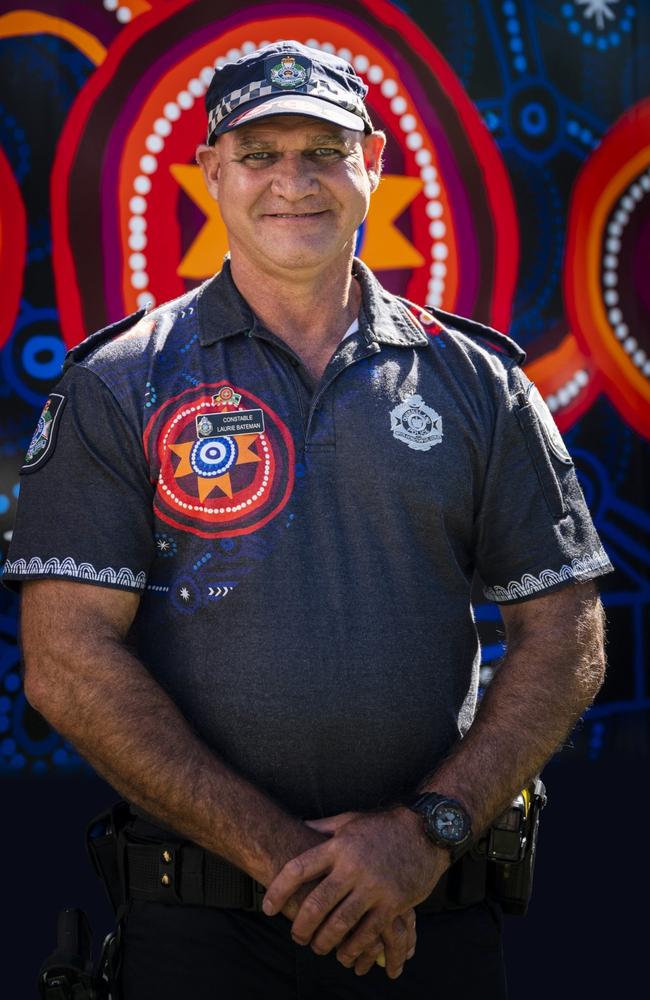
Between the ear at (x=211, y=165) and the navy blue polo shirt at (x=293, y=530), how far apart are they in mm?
208

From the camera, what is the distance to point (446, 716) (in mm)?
1982

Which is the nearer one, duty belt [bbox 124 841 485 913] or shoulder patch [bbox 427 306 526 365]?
duty belt [bbox 124 841 485 913]

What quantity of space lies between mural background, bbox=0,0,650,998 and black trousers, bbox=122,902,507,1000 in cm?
82

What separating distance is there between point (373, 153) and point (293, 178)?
254mm

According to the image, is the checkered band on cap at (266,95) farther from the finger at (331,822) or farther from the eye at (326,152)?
the finger at (331,822)

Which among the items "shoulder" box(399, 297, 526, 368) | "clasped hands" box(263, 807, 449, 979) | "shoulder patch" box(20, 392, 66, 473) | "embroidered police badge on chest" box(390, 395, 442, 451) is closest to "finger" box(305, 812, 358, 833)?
"clasped hands" box(263, 807, 449, 979)

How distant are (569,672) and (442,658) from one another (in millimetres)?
226

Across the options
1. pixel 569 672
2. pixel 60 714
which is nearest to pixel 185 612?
pixel 60 714

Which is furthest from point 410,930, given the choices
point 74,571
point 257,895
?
point 74,571

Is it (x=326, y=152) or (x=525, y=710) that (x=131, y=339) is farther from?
(x=525, y=710)

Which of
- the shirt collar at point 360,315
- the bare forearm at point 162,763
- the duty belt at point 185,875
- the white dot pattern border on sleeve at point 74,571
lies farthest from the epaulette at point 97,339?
the duty belt at point 185,875

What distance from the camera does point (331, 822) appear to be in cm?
184

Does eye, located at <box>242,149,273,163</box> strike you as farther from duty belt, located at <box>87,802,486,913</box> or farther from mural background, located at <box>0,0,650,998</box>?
duty belt, located at <box>87,802,486,913</box>

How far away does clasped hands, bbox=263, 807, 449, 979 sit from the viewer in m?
1.76
